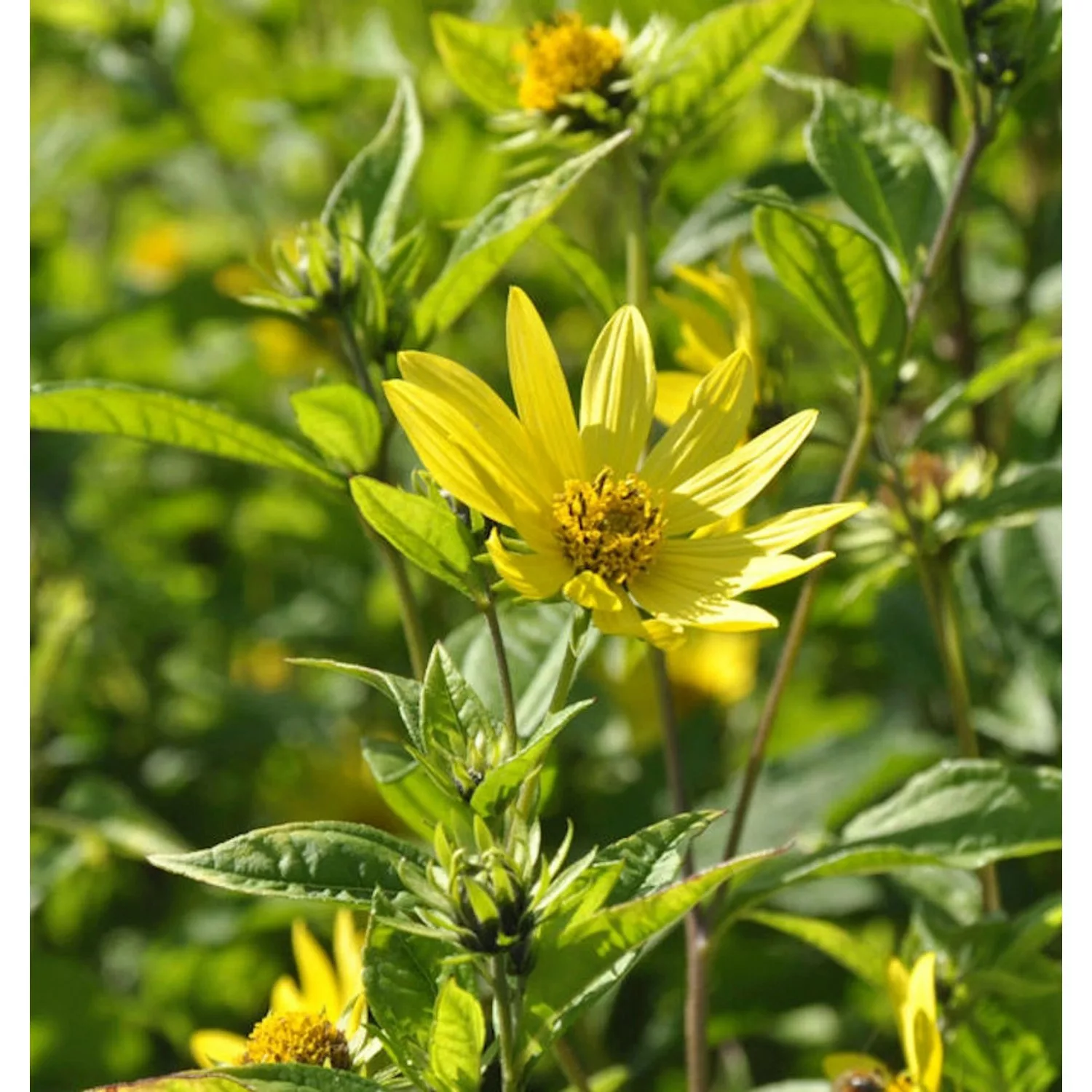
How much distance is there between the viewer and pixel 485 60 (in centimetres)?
101

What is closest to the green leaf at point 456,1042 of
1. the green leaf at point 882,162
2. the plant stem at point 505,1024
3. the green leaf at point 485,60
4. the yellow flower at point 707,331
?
the plant stem at point 505,1024

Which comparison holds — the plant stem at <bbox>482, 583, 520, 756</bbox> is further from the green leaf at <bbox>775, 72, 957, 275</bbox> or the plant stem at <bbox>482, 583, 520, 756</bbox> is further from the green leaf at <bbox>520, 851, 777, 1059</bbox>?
the green leaf at <bbox>775, 72, 957, 275</bbox>

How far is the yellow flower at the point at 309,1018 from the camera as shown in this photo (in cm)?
69

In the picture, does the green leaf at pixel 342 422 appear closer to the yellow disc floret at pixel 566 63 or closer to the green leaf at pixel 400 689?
the green leaf at pixel 400 689

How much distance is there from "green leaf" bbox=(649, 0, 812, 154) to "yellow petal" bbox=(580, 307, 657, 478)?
24cm

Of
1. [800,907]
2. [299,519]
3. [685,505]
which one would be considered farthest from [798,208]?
[299,519]

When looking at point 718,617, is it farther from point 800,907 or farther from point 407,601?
point 800,907

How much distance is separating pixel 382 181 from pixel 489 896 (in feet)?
1.50

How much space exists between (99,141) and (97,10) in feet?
0.52

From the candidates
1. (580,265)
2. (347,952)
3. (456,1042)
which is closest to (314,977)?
(347,952)

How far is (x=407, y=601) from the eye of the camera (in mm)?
778

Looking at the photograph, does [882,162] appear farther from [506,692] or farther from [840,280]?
[506,692]

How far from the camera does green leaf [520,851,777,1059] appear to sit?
1.95 feet

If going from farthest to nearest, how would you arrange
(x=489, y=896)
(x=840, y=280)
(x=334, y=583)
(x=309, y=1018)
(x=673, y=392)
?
(x=334, y=583) < (x=673, y=392) < (x=840, y=280) < (x=309, y=1018) < (x=489, y=896)
